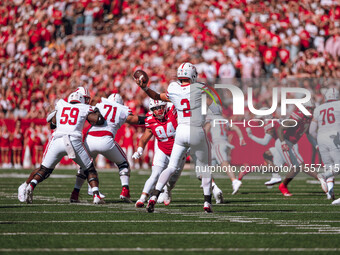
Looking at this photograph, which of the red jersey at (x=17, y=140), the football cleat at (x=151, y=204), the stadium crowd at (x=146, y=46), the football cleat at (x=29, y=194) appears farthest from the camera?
the red jersey at (x=17, y=140)

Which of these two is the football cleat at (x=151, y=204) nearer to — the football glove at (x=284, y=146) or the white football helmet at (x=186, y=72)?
the white football helmet at (x=186, y=72)

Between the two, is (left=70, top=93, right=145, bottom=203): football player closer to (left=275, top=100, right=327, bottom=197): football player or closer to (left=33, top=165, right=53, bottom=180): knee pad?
(left=33, top=165, right=53, bottom=180): knee pad

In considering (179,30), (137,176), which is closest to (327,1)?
(179,30)

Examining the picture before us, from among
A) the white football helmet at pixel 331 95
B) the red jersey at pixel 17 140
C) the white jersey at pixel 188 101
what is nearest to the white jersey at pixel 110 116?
the white jersey at pixel 188 101

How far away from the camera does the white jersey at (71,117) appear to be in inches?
418

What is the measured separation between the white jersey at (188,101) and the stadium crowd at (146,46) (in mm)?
9353

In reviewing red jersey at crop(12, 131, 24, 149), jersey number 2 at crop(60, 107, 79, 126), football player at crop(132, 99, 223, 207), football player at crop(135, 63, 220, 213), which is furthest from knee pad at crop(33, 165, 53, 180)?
red jersey at crop(12, 131, 24, 149)

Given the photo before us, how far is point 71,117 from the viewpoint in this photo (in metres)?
10.6

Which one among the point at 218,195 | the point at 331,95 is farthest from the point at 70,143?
the point at 331,95

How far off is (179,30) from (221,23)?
130 cm

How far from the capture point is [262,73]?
20.4m

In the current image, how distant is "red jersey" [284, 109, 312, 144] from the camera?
13.5 metres

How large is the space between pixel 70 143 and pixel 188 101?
6.95 feet

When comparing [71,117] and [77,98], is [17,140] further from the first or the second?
[71,117]
